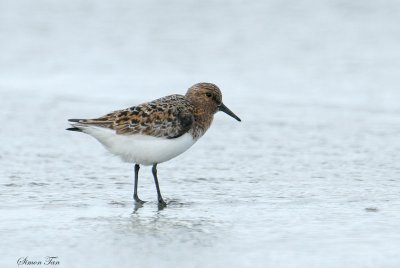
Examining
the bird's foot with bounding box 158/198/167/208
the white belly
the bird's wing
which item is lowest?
the bird's foot with bounding box 158/198/167/208

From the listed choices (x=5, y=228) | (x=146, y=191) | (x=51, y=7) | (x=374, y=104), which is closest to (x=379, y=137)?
(x=374, y=104)

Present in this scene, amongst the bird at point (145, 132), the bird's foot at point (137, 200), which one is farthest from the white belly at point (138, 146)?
the bird's foot at point (137, 200)

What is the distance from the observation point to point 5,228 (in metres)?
6.04

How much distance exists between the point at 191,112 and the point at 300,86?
193 inches

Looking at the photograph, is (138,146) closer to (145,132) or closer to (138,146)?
(138,146)

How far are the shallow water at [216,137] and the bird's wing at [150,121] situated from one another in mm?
556

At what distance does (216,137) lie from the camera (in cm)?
990

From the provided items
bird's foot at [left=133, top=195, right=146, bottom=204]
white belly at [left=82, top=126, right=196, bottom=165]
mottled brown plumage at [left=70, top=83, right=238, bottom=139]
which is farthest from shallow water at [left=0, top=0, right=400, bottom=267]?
mottled brown plumage at [left=70, top=83, right=238, bottom=139]

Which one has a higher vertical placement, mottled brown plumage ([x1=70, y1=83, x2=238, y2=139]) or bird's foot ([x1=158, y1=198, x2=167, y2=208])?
mottled brown plumage ([x1=70, y1=83, x2=238, y2=139])

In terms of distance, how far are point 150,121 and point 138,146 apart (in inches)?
9.7

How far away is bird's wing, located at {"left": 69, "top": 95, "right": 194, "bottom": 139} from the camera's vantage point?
7230 millimetres

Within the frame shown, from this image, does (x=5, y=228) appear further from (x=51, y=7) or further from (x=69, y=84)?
(x=51, y=7)

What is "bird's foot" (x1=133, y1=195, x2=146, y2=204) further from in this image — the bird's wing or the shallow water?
the bird's wing

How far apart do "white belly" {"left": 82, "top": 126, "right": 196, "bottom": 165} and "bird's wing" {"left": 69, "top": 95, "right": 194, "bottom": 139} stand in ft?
0.14
